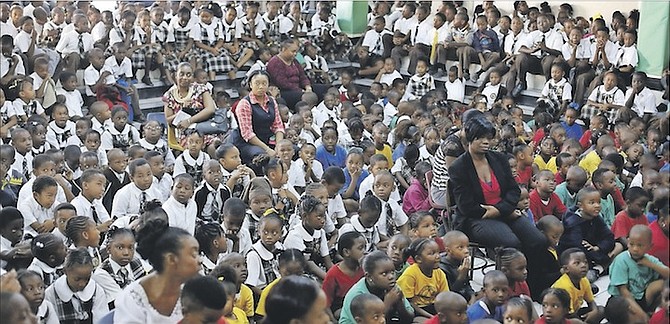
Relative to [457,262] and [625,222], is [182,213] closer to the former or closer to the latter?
[457,262]

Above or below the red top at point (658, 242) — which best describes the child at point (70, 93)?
below

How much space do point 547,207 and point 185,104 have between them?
2.87 metres

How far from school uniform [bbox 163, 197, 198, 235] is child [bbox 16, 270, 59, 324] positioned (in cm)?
118

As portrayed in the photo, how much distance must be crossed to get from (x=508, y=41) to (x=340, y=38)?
205 cm

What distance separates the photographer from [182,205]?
15.6ft

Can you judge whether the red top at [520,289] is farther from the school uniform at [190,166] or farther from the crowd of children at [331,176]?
the school uniform at [190,166]

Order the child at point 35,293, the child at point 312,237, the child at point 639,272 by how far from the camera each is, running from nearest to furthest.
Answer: the child at point 35,293, the child at point 639,272, the child at point 312,237

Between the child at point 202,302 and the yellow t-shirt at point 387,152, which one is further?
the yellow t-shirt at point 387,152

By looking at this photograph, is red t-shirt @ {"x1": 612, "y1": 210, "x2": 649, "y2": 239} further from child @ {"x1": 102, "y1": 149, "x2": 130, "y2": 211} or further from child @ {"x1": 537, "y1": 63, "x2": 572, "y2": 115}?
child @ {"x1": 537, "y1": 63, "x2": 572, "y2": 115}

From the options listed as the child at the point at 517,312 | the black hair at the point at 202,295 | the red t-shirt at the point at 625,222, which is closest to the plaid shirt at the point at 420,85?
the red t-shirt at the point at 625,222

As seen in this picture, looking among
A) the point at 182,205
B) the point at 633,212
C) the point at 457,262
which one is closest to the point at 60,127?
the point at 182,205

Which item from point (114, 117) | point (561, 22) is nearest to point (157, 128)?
point (114, 117)

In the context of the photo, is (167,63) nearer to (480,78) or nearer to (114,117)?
(114,117)

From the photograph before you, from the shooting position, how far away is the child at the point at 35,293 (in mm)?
3381
